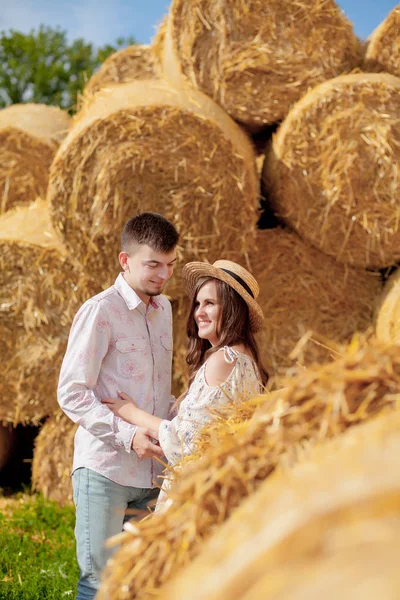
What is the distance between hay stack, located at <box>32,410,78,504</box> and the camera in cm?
425

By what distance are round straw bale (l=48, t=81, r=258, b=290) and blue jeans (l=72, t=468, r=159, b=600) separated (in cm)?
154

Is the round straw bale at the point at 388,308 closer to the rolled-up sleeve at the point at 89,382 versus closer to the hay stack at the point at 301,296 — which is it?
the hay stack at the point at 301,296

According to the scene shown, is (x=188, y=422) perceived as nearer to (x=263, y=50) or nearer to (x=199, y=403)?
(x=199, y=403)

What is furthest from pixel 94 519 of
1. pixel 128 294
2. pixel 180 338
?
pixel 180 338

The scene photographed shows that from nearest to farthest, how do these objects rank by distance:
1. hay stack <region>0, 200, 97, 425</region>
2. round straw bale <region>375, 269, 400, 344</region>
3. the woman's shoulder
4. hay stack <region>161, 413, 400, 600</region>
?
1. hay stack <region>161, 413, 400, 600</region>
2. the woman's shoulder
3. round straw bale <region>375, 269, 400, 344</region>
4. hay stack <region>0, 200, 97, 425</region>

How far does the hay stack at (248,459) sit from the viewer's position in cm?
126

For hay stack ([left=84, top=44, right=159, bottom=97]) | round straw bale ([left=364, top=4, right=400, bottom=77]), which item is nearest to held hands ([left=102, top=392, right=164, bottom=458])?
round straw bale ([left=364, top=4, right=400, bottom=77])

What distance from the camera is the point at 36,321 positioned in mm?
4074

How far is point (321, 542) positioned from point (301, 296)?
3382 mm

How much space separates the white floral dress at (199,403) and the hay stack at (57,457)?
2.10 meters

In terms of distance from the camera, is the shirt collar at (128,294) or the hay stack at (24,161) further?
the hay stack at (24,161)

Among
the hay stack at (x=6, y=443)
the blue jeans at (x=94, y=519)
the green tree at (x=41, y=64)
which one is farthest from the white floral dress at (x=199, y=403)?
the green tree at (x=41, y=64)

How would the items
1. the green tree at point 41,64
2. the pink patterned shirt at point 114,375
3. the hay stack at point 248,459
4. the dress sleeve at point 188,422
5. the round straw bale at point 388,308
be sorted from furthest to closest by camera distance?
the green tree at point 41,64 < the round straw bale at point 388,308 < the pink patterned shirt at point 114,375 < the dress sleeve at point 188,422 < the hay stack at point 248,459

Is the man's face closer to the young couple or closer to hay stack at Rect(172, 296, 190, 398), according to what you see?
the young couple
